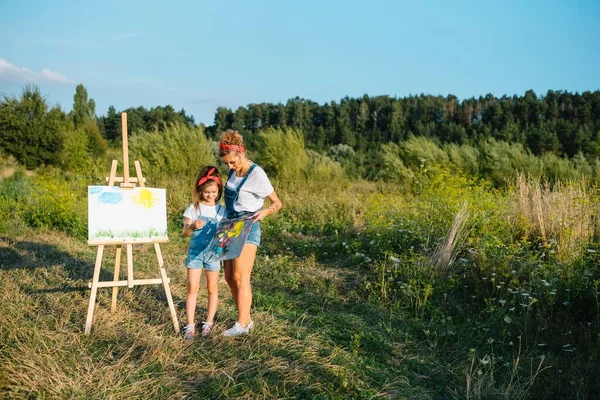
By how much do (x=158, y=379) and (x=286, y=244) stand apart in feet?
14.1

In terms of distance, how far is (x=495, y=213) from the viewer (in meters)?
5.93

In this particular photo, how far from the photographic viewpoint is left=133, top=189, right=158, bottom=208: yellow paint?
4.28 m

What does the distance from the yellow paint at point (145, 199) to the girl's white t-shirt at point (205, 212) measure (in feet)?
Answer: 2.25

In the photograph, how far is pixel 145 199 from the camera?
14.2 feet

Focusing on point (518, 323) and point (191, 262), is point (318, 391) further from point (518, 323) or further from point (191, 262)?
point (518, 323)

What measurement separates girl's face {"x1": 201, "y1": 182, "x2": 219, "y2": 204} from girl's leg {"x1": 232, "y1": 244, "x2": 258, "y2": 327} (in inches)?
19.9

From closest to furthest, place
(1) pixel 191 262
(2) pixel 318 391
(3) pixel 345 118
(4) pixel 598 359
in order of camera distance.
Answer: (2) pixel 318 391 → (4) pixel 598 359 → (1) pixel 191 262 → (3) pixel 345 118

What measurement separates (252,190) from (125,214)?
4.25 ft

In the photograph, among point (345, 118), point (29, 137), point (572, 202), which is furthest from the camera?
point (345, 118)

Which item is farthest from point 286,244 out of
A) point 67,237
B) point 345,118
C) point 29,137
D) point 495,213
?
point 345,118

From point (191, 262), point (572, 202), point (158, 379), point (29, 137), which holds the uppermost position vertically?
point (29, 137)

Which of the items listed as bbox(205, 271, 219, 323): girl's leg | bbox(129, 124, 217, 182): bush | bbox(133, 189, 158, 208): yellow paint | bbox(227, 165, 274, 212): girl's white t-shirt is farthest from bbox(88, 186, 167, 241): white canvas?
bbox(129, 124, 217, 182): bush

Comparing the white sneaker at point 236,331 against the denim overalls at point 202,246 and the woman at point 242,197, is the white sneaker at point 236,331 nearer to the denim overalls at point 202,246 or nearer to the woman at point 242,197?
the woman at point 242,197

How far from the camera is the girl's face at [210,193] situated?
378 centimetres
